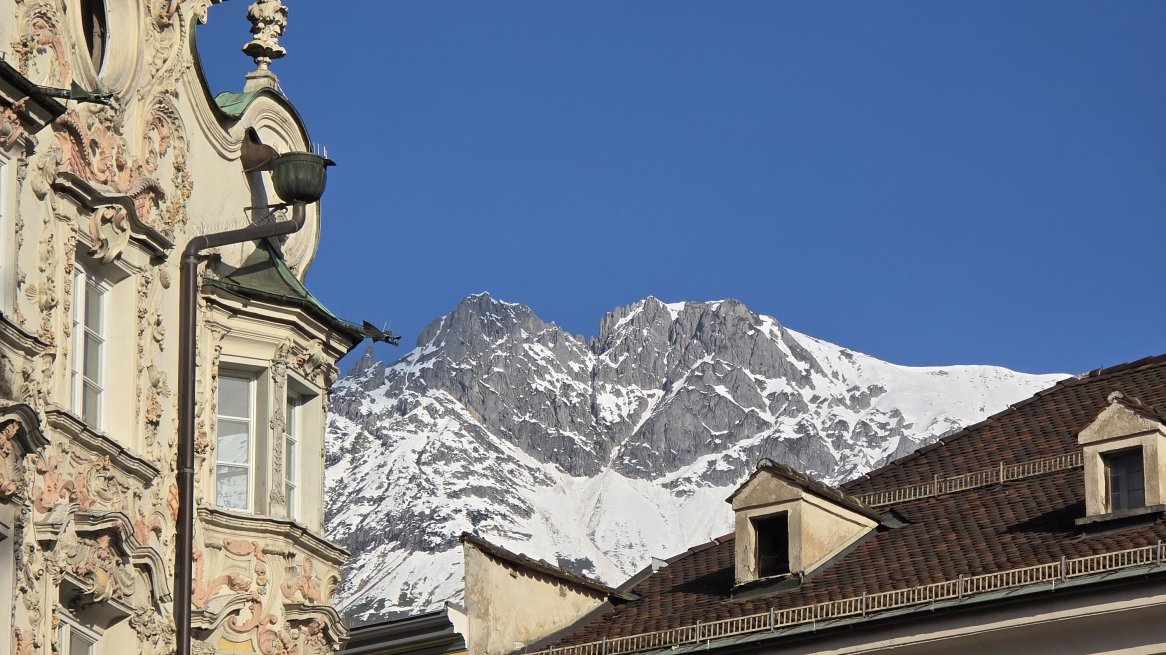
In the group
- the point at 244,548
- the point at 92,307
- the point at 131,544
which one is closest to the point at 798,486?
the point at 244,548

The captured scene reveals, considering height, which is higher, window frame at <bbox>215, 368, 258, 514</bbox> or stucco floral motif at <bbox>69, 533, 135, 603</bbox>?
window frame at <bbox>215, 368, 258, 514</bbox>

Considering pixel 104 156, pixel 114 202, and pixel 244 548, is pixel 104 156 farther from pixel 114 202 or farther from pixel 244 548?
pixel 244 548

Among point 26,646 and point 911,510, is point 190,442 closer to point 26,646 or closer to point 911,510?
point 26,646

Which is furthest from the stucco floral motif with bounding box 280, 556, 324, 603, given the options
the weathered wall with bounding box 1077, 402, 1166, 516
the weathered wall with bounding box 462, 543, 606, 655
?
the weathered wall with bounding box 1077, 402, 1166, 516

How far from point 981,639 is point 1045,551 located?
1455 millimetres

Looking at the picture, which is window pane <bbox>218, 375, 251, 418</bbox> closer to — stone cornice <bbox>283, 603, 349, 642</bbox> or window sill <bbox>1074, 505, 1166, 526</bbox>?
stone cornice <bbox>283, 603, 349, 642</bbox>

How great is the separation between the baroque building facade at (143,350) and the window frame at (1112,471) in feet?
28.6

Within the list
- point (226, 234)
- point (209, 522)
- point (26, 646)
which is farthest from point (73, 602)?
point (226, 234)

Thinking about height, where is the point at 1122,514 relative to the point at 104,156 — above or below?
below

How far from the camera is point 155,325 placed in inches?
838

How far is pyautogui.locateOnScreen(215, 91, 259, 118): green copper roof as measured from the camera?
957 inches

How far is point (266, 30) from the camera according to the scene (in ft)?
84.8

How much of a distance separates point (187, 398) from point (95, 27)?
3936 millimetres

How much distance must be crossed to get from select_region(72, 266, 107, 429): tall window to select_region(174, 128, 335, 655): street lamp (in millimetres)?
873
